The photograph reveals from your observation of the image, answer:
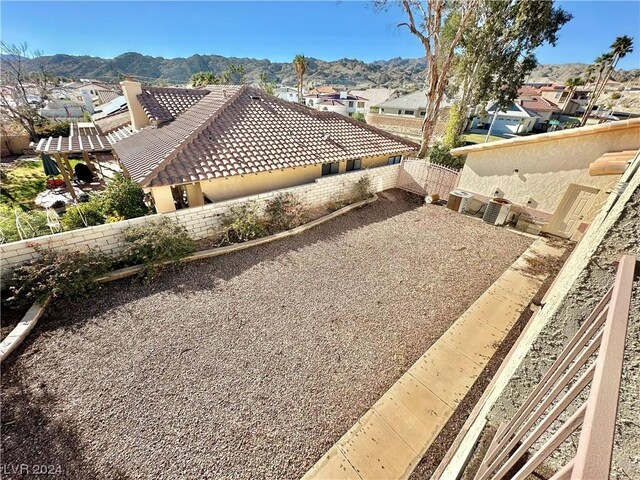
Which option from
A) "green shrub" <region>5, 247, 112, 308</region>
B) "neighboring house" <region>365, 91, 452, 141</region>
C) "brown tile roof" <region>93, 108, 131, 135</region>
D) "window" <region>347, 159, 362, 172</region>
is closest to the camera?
"green shrub" <region>5, 247, 112, 308</region>

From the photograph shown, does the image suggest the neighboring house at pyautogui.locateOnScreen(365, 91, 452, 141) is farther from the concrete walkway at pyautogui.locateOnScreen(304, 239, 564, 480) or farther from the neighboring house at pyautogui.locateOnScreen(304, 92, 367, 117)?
the concrete walkway at pyautogui.locateOnScreen(304, 239, 564, 480)

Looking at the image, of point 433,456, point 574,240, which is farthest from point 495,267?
point 433,456

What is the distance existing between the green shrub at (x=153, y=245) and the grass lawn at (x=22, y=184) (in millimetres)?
9081

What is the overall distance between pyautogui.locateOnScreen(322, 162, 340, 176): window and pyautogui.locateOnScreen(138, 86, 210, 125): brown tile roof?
331 inches

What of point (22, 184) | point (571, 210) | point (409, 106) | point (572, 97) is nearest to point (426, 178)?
point (571, 210)

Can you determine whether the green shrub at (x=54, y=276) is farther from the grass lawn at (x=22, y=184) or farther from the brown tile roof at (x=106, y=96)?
the brown tile roof at (x=106, y=96)

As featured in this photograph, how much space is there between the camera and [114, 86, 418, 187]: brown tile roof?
29.1ft

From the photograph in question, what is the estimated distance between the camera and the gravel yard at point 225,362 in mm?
3949

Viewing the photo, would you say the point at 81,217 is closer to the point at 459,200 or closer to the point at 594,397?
the point at 594,397

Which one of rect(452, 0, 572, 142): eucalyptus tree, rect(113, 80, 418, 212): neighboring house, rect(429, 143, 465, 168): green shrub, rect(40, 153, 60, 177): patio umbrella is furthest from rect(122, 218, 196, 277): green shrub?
rect(452, 0, 572, 142): eucalyptus tree

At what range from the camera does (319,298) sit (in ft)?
22.7

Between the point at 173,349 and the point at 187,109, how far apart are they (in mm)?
13511

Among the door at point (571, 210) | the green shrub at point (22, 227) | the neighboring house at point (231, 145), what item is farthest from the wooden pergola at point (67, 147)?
the door at point (571, 210)

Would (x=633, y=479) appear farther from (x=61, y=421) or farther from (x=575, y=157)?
(x=575, y=157)
